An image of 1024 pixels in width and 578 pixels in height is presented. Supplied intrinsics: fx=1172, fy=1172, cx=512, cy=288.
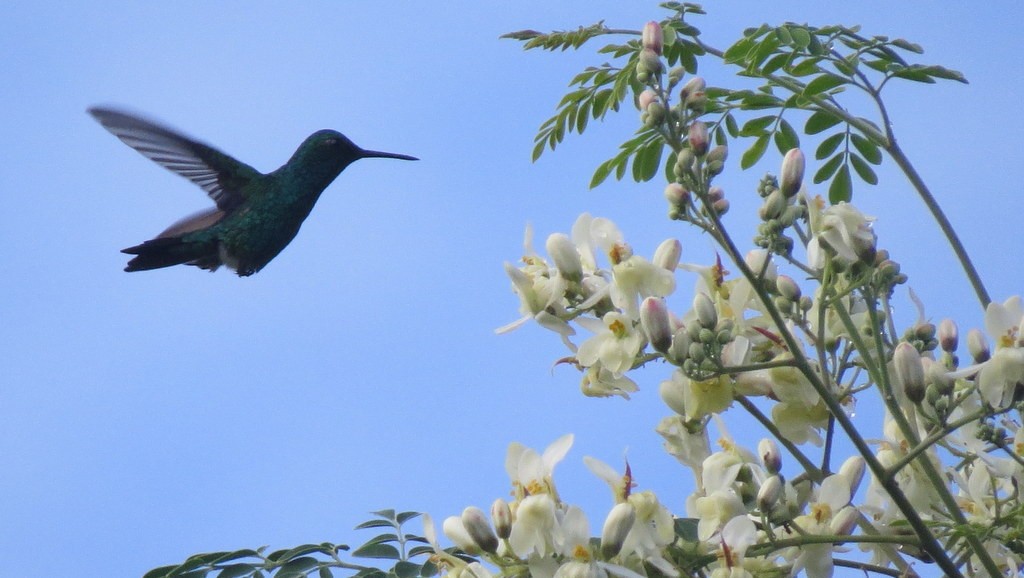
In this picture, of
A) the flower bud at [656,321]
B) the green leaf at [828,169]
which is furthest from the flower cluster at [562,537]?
the green leaf at [828,169]

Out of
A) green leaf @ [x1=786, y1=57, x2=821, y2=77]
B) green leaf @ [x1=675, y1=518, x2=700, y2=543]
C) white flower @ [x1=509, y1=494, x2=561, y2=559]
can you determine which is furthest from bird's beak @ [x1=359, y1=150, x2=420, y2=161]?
white flower @ [x1=509, y1=494, x2=561, y2=559]

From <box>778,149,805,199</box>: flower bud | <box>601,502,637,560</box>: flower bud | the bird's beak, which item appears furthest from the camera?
the bird's beak

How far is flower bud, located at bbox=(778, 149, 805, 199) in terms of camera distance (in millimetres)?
2211

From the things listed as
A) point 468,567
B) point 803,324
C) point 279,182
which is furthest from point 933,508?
point 279,182

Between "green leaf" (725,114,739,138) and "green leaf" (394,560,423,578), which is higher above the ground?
"green leaf" (725,114,739,138)

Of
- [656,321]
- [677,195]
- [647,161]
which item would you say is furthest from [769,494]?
[647,161]

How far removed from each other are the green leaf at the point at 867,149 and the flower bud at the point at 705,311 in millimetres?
1300

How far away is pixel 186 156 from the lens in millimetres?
4844

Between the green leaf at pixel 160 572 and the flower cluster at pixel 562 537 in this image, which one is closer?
the flower cluster at pixel 562 537

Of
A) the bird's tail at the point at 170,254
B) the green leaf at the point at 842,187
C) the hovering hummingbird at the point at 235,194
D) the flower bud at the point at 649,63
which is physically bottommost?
the flower bud at the point at 649,63

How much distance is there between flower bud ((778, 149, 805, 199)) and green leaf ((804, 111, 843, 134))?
959 mm

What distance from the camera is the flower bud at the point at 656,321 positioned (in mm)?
2039

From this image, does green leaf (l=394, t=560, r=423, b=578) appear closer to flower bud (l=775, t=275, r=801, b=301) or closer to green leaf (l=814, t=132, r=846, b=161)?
flower bud (l=775, t=275, r=801, b=301)

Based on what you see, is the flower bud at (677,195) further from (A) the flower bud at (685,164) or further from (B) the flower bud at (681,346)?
(B) the flower bud at (681,346)
